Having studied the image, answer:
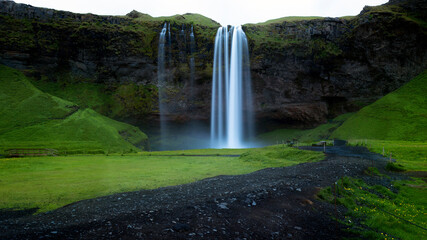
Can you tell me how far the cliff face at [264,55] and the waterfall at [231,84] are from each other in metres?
2.45

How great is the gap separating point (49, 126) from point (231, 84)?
4319 cm

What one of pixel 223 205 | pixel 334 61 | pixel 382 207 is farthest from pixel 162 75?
pixel 382 207

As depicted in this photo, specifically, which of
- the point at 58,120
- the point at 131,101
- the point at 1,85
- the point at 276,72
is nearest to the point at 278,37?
the point at 276,72

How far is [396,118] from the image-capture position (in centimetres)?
4938

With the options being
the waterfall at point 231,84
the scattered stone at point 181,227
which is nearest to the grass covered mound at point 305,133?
the waterfall at point 231,84

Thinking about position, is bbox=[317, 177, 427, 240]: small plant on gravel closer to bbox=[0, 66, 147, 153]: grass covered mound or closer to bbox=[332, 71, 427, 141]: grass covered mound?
bbox=[332, 71, 427, 141]: grass covered mound

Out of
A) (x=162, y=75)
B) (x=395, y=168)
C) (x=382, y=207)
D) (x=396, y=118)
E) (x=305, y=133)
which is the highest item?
(x=162, y=75)

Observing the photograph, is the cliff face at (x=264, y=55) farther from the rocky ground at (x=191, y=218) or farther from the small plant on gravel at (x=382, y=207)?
the rocky ground at (x=191, y=218)

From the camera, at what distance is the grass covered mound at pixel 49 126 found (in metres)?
43.0

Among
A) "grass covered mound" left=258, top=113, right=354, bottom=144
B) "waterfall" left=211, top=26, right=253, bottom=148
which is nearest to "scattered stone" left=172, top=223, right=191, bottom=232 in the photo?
"grass covered mound" left=258, top=113, right=354, bottom=144

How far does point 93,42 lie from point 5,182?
206ft

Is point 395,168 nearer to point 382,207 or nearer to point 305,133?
point 382,207

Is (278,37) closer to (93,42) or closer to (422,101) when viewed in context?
(422,101)

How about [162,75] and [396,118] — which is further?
[162,75]
